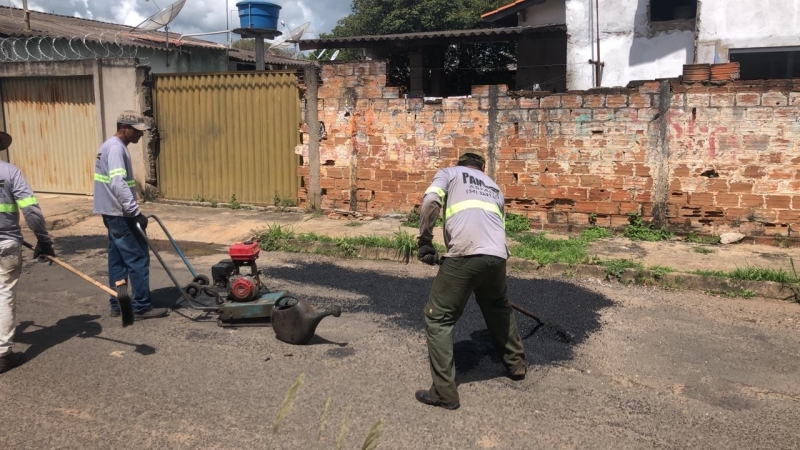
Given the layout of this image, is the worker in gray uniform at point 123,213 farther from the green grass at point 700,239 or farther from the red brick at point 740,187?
the red brick at point 740,187

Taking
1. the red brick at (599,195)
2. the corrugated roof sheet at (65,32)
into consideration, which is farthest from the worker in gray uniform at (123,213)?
the corrugated roof sheet at (65,32)

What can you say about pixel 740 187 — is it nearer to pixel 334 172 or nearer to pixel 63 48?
pixel 334 172

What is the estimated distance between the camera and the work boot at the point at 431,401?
13.1 feet

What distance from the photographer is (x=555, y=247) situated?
26.3 feet

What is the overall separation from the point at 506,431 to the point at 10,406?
3.11m

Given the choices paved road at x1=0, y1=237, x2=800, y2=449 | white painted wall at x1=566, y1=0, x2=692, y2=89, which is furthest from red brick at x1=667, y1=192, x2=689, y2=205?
white painted wall at x1=566, y1=0, x2=692, y2=89

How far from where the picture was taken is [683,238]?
27.8 feet

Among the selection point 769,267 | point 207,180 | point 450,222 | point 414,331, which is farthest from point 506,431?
point 207,180

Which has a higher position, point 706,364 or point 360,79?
point 360,79

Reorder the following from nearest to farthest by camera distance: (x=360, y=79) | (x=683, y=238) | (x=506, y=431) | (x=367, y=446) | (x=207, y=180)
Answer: (x=367, y=446) → (x=506, y=431) → (x=683, y=238) → (x=360, y=79) → (x=207, y=180)

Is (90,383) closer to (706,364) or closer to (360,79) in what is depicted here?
(706,364)

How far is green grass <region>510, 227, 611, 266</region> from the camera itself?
745 cm

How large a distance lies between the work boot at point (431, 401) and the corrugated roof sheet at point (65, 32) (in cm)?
1149

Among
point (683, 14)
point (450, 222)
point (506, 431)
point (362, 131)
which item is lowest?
point (506, 431)
